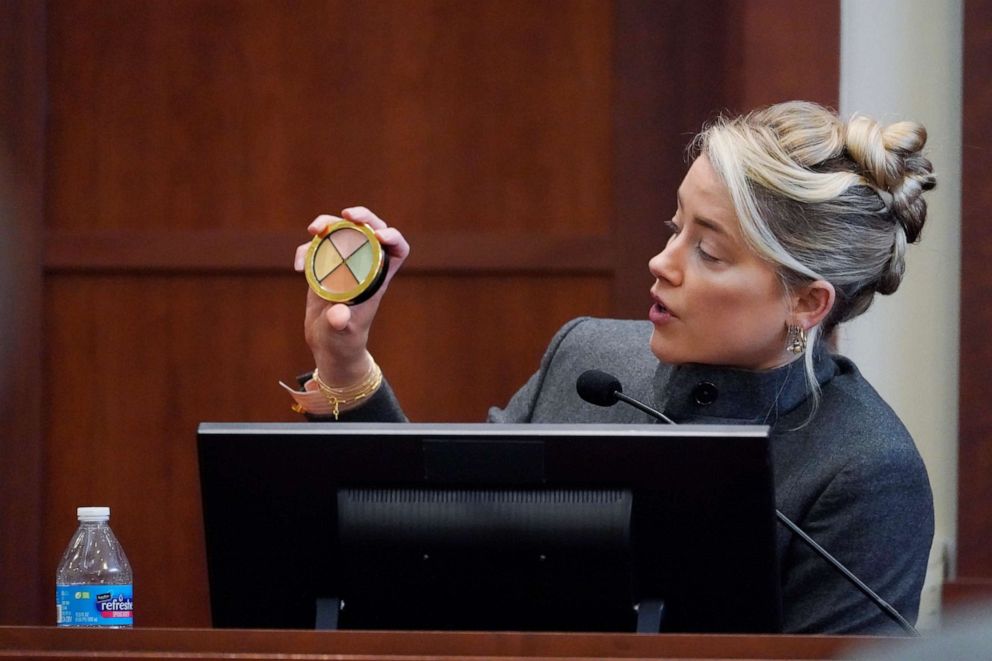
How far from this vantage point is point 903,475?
1.51 meters

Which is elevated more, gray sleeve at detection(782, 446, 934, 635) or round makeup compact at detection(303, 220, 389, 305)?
round makeup compact at detection(303, 220, 389, 305)

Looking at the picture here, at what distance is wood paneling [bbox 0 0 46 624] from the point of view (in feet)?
7.85

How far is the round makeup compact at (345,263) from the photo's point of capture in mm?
1408

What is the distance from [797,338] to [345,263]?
1.80 feet

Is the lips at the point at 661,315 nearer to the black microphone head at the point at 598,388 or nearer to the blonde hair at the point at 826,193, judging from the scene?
the blonde hair at the point at 826,193

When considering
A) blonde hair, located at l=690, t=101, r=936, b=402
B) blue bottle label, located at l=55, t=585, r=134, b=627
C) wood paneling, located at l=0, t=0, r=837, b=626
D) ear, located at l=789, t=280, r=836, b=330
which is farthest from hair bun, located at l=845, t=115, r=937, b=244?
blue bottle label, located at l=55, t=585, r=134, b=627

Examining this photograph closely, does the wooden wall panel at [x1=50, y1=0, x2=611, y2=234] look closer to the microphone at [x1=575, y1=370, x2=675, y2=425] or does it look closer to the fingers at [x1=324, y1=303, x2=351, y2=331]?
the fingers at [x1=324, y1=303, x2=351, y2=331]

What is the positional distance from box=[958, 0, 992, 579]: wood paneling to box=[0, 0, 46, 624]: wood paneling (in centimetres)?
153

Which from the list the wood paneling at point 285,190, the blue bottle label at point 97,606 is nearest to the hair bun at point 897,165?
the wood paneling at point 285,190

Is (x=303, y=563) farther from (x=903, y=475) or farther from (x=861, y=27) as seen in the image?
(x=861, y=27)

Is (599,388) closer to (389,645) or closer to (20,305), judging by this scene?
(389,645)

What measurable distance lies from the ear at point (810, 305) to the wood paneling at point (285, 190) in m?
0.82

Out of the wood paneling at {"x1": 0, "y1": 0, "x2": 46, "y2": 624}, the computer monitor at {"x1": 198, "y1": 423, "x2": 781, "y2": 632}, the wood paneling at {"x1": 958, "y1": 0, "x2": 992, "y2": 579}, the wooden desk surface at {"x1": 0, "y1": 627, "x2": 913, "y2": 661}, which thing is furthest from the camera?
the wood paneling at {"x1": 0, "y1": 0, "x2": 46, "y2": 624}

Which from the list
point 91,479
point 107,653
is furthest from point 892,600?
point 91,479
